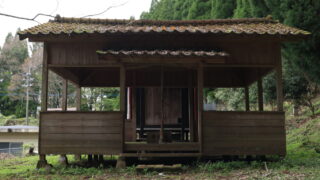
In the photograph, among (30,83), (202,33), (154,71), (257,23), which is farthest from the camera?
(30,83)

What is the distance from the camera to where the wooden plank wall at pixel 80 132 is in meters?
7.75

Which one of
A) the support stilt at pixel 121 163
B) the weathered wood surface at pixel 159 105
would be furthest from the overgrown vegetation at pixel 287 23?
the support stilt at pixel 121 163

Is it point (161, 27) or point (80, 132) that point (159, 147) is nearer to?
point (80, 132)

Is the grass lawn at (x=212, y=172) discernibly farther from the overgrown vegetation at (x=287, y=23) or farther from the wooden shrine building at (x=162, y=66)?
the overgrown vegetation at (x=287, y=23)

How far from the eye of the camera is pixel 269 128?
787 centimetres

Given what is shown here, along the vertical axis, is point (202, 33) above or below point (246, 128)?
above

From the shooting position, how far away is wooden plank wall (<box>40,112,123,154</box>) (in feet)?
25.4

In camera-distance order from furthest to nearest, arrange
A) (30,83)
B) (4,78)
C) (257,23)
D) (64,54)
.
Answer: (4,78)
(30,83)
(257,23)
(64,54)

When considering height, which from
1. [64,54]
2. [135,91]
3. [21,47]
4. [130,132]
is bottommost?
[130,132]

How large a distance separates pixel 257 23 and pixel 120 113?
15.1 ft

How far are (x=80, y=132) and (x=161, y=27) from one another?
10.9 feet

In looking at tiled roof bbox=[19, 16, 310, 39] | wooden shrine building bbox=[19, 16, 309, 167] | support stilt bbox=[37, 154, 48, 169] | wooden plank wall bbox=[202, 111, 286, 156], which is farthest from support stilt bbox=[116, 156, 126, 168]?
tiled roof bbox=[19, 16, 310, 39]

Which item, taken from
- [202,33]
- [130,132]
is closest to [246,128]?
[202,33]

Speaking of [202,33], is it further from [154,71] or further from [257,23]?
[154,71]
